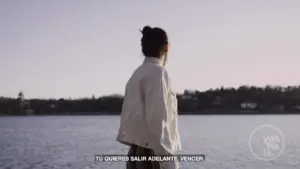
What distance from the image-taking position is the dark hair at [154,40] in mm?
2891

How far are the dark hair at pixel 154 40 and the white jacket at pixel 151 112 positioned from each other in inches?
2.1

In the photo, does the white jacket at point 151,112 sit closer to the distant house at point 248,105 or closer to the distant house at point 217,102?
the distant house at point 217,102

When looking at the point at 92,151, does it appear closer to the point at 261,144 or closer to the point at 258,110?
the point at 261,144

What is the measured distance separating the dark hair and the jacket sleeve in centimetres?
25

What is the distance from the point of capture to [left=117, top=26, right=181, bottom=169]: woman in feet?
8.65

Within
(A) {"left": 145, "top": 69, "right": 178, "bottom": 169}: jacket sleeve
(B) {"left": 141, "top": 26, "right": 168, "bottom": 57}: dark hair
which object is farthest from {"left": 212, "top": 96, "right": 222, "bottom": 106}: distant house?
(A) {"left": 145, "top": 69, "right": 178, "bottom": 169}: jacket sleeve

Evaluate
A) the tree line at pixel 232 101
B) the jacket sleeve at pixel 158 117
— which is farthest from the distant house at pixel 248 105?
the jacket sleeve at pixel 158 117

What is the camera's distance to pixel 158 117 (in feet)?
8.59

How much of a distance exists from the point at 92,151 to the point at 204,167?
894 centimetres

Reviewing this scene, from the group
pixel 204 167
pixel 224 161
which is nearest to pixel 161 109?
pixel 204 167

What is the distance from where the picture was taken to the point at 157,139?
103 inches

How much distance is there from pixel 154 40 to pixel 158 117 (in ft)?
Result: 1.88

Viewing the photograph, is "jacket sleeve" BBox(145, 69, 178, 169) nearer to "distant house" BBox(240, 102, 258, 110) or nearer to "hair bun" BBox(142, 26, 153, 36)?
"hair bun" BBox(142, 26, 153, 36)

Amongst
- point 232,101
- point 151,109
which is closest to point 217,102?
point 232,101
